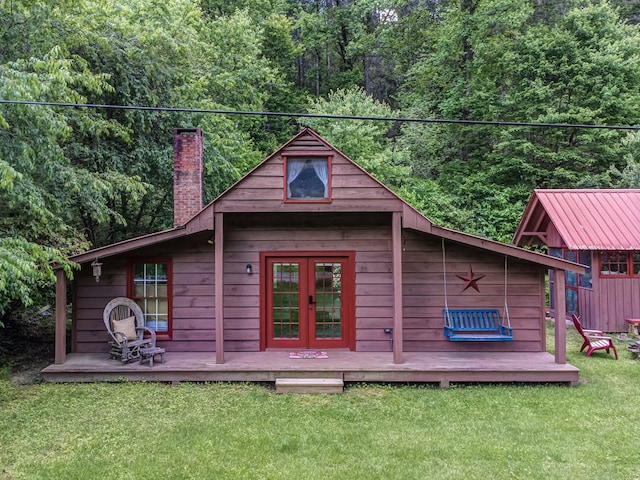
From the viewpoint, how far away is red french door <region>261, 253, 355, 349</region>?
767cm

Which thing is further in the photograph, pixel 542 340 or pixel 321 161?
pixel 542 340

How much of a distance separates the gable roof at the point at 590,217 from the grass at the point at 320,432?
414cm

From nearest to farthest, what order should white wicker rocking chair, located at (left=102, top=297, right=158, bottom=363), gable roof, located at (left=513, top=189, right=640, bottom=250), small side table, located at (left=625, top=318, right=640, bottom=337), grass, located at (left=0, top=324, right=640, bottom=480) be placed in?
grass, located at (left=0, top=324, right=640, bottom=480)
white wicker rocking chair, located at (left=102, top=297, right=158, bottom=363)
small side table, located at (left=625, top=318, right=640, bottom=337)
gable roof, located at (left=513, top=189, right=640, bottom=250)

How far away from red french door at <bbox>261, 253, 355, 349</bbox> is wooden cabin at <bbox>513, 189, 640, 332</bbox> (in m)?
5.52

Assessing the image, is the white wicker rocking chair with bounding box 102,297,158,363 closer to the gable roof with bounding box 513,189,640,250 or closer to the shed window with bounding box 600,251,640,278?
the gable roof with bounding box 513,189,640,250

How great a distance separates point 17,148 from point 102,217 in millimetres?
2986

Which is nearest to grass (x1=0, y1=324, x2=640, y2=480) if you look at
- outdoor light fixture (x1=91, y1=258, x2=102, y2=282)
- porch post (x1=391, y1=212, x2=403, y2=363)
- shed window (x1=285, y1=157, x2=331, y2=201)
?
porch post (x1=391, y1=212, x2=403, y2=363)

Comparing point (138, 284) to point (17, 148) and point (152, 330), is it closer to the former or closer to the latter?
point (152, 330)

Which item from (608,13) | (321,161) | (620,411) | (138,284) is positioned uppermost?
(608,13)

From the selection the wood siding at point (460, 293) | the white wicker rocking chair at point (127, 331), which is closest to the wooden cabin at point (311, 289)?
the wood siding at point (460, 293)

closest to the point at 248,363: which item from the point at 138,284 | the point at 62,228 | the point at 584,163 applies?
the point at 138,284

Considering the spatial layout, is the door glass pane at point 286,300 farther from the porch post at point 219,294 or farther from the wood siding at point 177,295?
the porch post at point 219,294

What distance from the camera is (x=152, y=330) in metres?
7.20

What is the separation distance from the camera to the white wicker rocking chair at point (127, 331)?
6.86 meters
